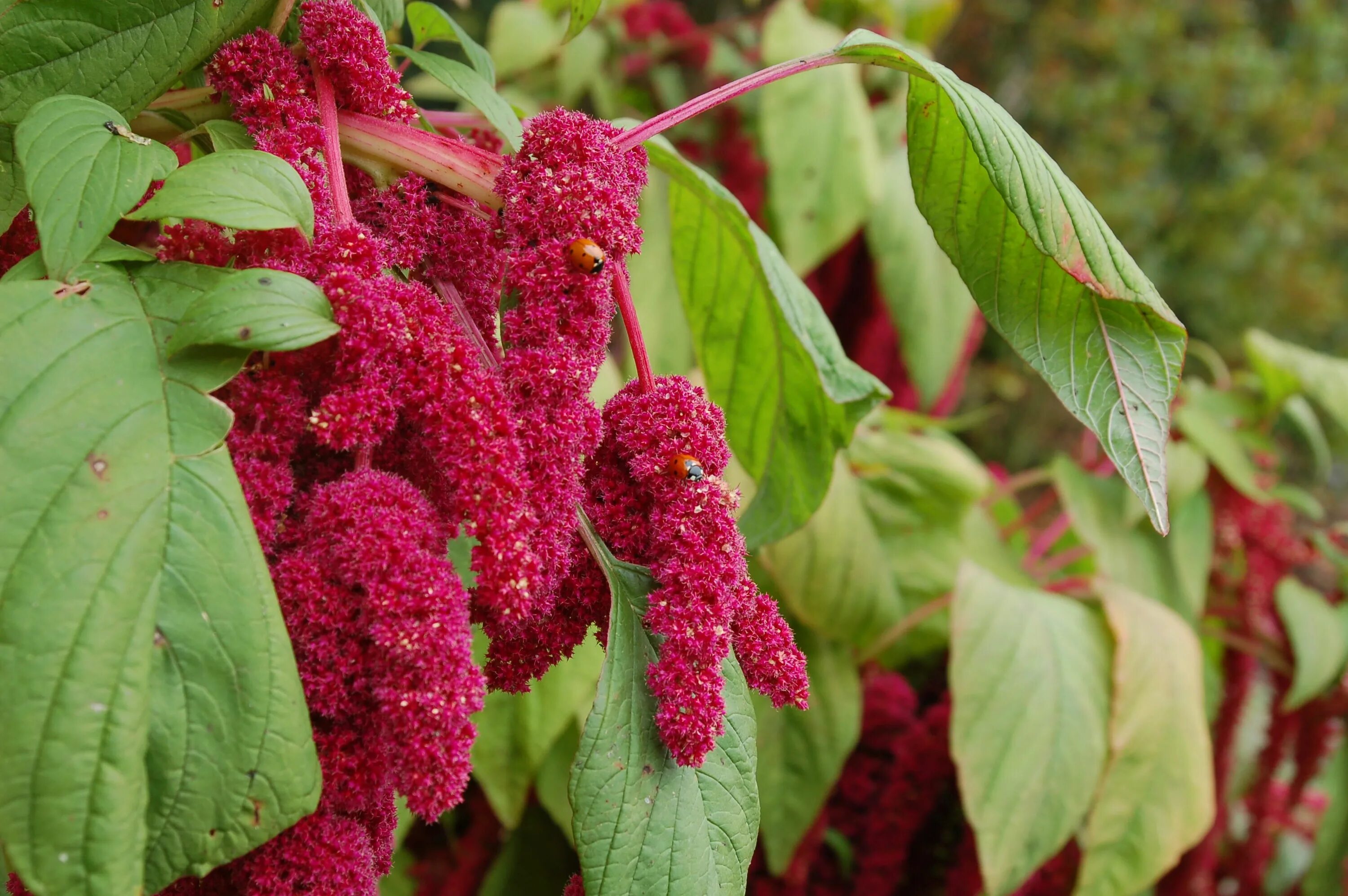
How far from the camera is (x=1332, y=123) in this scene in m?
4.08

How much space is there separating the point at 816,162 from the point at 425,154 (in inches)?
41.1

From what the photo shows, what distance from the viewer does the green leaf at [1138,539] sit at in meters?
1.38

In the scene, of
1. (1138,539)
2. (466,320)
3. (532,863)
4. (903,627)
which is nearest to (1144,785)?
(903,627)

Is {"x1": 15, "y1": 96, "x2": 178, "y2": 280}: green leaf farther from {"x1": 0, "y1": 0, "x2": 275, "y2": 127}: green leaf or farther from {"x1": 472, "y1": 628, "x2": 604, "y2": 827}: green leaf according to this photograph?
{"x1": 472, "y1": 628, "x2": 604, "y2": 827}: green leaf

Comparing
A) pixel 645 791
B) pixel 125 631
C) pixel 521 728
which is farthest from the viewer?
pixel 521 728

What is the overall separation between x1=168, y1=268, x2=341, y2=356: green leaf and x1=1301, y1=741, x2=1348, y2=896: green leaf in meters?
1.65

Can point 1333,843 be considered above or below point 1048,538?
below

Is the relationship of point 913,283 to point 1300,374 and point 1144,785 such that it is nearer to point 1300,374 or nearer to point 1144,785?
point 1300,374

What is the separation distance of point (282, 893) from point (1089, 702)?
825mm

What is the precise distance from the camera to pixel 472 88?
1.91ft

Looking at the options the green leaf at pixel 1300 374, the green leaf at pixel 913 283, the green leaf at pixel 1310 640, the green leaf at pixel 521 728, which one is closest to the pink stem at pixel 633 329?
the green leaf at pixel 521 728

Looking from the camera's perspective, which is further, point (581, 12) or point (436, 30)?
point (436, 30)

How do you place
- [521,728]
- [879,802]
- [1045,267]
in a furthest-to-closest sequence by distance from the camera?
[879,802], [521,728], [1045,267]

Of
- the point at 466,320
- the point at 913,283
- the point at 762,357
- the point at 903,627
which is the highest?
the point at 466,320
